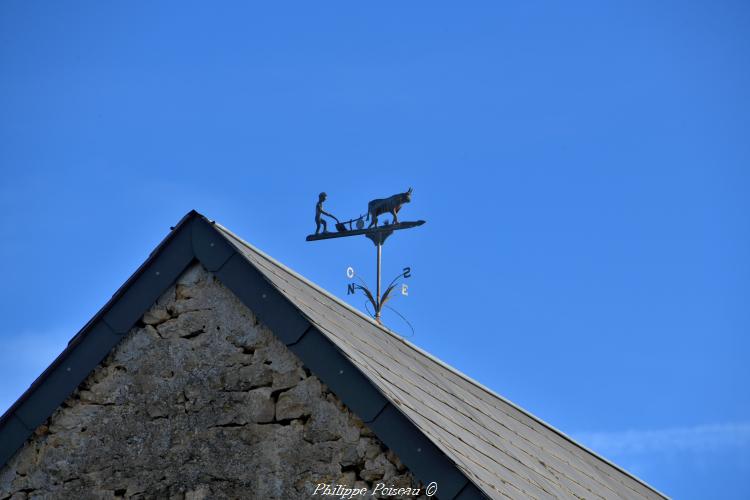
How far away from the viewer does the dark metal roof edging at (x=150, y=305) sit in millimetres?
7562

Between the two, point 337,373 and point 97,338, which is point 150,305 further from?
point 337,373

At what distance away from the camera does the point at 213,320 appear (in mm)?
7945

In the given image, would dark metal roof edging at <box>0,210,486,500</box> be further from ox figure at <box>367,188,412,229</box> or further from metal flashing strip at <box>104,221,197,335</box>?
ox figure at <box>367,188,412,229</box>

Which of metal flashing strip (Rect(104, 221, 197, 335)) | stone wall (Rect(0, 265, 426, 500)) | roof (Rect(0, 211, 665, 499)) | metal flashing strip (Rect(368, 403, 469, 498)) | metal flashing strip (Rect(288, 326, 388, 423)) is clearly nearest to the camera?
metal flashing strip (Rect(368, 403, 469, 498))

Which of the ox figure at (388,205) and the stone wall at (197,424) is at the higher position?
the ox figure at (388,205)

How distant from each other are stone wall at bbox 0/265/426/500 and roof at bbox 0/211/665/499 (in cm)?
9

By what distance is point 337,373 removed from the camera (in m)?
7.43

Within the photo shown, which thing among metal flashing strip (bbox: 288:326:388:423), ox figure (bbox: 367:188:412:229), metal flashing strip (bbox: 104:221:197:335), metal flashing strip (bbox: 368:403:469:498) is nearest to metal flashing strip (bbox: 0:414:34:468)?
metal flashing strip (bbox: 104:221:197:335)

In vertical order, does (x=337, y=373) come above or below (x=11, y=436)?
above

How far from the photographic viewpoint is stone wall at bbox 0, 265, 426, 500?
24.3 feet
